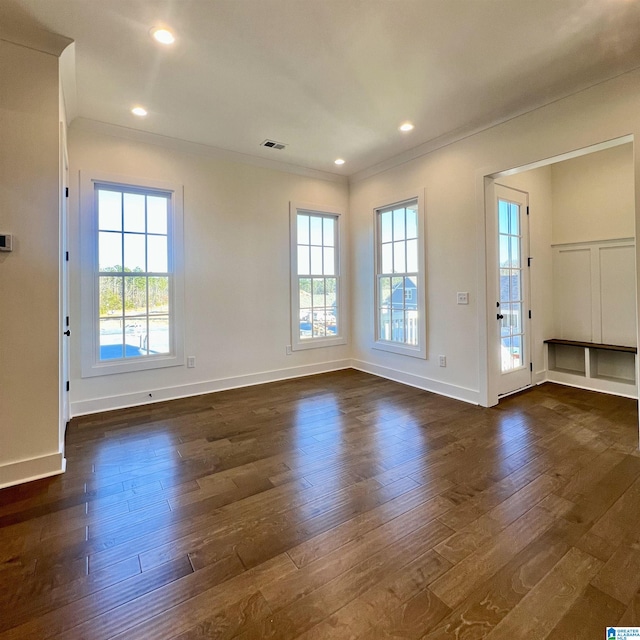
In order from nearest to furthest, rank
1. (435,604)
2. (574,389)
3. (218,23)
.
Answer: (435,604)
(218,23)
(574,389)

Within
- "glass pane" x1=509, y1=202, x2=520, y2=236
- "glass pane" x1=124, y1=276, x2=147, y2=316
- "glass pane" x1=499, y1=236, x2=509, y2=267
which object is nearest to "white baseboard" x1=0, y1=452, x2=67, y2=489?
"glass pane" x1=124, y1=276, x2=147, y2=316

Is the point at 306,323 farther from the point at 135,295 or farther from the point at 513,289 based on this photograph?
the point at 513,289

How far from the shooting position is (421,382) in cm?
440

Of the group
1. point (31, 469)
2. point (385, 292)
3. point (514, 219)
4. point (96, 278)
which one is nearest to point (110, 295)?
point (96, 278)

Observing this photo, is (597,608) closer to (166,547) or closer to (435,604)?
(435,604)

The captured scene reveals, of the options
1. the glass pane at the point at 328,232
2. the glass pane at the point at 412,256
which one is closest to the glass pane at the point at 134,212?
the glass pane at the point at 328,232

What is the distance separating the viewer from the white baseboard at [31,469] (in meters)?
2.24

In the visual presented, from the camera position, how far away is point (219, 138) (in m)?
3.93

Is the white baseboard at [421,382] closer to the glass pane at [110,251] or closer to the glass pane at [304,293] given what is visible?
the glass pane at [304,293]

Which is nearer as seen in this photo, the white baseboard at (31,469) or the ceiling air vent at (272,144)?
the white baseboard at (31,469)

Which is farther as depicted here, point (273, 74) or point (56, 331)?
point (273, 74)

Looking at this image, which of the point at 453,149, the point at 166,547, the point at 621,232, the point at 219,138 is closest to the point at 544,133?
the point at 453,149

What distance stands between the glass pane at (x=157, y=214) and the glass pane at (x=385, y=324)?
304 centimetres

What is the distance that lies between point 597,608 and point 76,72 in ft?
14.7
